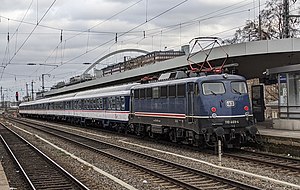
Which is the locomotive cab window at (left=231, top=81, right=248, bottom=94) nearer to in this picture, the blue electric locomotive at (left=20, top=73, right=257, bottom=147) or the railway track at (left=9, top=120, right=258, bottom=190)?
the blue electric locomotive at (left=20, top=73, right=257, bottom=147)

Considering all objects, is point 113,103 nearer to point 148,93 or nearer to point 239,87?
point 148,93

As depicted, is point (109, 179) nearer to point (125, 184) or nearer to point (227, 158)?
point (125, 184)

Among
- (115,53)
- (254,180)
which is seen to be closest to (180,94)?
(254,180)

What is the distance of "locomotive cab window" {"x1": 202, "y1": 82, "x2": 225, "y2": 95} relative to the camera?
17.9 meters

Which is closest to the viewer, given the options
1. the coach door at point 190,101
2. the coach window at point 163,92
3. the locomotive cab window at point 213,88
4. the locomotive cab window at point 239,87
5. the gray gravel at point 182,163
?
the gray gravel at point 182,163

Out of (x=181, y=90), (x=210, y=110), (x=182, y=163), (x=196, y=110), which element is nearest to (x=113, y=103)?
(x=181, y=90)

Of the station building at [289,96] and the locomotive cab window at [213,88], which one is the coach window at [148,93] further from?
the station building at [289,96]

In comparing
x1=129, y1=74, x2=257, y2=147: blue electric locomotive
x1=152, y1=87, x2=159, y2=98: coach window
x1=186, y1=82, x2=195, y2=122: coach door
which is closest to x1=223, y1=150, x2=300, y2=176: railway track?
→ x1=129, y1=74, x2=257, y2=147: blue electric locomotive

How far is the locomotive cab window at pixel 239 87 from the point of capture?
18.3 metres

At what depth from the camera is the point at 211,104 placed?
695 inches

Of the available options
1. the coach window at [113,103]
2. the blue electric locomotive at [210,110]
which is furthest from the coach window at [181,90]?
the coach window at [113,103]

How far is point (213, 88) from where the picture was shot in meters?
18.0

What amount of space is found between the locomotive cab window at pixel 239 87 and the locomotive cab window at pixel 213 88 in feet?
1.55

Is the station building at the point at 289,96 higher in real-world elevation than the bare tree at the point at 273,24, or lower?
lower
